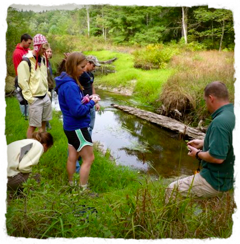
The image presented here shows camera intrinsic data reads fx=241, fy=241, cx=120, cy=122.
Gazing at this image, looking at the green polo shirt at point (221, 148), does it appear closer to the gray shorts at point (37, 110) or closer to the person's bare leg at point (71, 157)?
the person's bare leg at point (71, 157)

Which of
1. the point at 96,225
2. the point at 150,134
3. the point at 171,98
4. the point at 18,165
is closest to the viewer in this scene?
the point at 96,225

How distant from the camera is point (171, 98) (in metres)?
8.37

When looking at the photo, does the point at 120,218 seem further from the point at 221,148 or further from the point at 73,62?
the point at 73,62

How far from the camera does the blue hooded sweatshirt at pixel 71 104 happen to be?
9.66ft

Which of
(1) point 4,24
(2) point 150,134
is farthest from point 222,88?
(2) point 150,134

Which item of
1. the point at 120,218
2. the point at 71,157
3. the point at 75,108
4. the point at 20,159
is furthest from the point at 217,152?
the point at 20,159

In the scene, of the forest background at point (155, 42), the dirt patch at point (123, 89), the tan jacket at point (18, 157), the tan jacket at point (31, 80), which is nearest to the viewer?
the tan jacket at point (18, 157)

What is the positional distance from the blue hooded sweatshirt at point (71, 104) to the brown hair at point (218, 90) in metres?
1.46

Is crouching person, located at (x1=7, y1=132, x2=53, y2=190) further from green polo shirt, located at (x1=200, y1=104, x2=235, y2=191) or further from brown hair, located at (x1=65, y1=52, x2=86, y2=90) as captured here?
green polo shirt, located at (x1=200, y1=104, x2=235, y2=191)

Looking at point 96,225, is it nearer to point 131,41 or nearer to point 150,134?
point 150,134

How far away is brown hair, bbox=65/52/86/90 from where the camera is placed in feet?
9.65

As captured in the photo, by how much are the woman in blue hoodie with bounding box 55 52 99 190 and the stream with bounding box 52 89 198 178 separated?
1.65 metres

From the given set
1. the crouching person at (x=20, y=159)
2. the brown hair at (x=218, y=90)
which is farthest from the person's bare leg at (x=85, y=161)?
the brown hair at (x=218, y=90)
